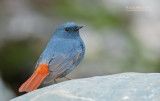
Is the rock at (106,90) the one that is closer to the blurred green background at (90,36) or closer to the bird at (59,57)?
the bird at (59,57)

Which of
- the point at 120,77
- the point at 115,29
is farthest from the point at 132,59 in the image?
the point at 120,77

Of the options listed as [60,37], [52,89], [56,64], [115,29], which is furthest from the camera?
[115,29]

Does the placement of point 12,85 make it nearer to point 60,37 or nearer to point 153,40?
point 60,37

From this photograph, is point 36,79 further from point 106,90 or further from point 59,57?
point 106,90

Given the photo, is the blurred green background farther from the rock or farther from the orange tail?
the rock

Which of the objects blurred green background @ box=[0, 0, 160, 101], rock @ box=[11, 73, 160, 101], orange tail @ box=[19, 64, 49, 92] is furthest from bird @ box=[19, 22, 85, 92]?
rock @ box=[11, 73, 160, 101]

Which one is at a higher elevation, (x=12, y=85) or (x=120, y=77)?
(x=120, y=77)

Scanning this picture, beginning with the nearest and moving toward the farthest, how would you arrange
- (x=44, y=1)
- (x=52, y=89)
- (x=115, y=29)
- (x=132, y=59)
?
(x=52, y=89) < (x=132, y=59) < (x=115, y=29) < (x=44, y=1)
